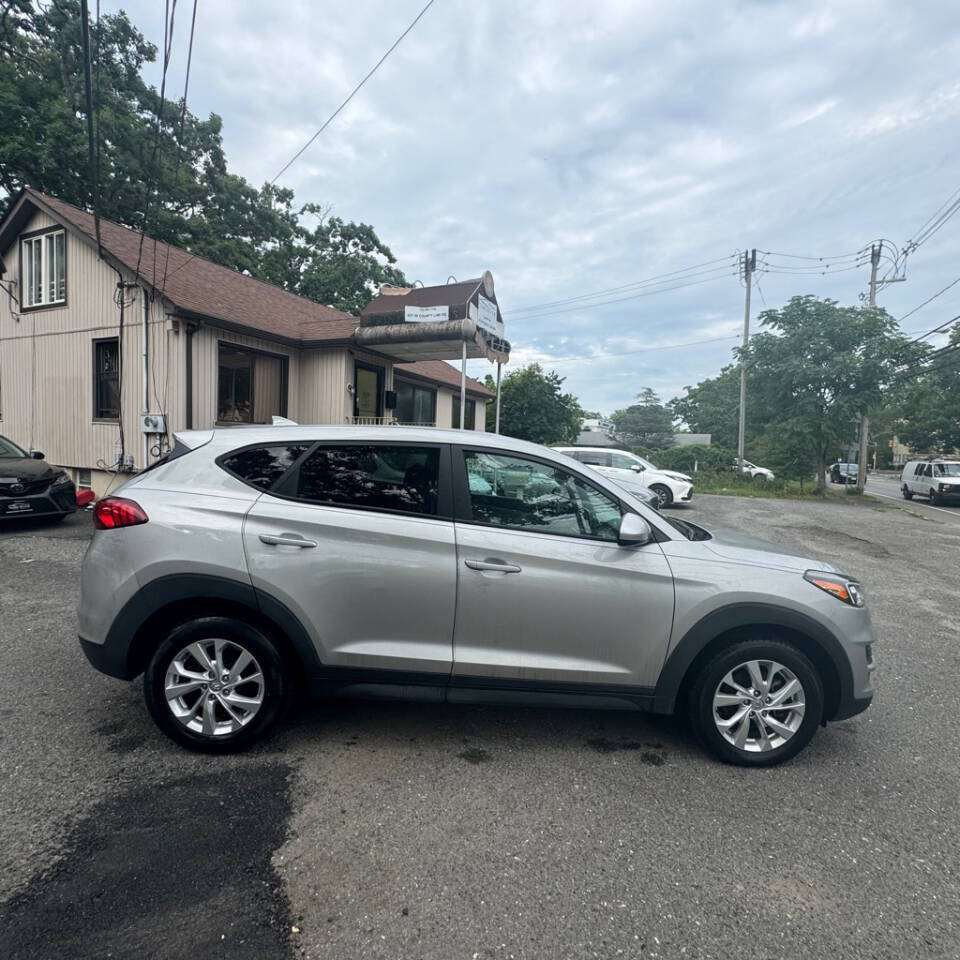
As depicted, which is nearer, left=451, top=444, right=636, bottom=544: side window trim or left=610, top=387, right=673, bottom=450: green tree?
left=451, top=444, right=636, bottom=544: side window trim

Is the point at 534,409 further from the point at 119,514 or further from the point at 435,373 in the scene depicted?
the point at 119,514

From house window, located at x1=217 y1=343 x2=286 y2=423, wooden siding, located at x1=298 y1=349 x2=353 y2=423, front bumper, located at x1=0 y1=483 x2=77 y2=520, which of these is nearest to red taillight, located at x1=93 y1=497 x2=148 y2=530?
front bumper, located at x1=0 y1=483 x2=77 y2=520

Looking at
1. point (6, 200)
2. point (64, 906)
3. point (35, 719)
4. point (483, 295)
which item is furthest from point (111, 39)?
point (64, 906)

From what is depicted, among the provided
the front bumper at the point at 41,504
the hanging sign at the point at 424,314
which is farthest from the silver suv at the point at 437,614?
the hanging sign at the point at 424,314

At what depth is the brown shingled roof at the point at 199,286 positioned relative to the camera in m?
10.3

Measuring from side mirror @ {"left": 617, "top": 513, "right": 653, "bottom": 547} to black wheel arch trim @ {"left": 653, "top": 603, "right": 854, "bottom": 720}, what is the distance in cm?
51

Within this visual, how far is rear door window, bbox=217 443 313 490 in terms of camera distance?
295 centimetres

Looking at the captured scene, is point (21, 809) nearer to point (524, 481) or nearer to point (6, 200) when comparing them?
point (524, 481)

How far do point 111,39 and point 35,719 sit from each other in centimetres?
2463

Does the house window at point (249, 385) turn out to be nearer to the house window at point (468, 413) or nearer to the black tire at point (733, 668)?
the house window at point (468, 413)

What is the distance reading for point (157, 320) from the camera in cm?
1018

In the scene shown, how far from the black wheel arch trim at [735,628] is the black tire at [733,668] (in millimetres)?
89

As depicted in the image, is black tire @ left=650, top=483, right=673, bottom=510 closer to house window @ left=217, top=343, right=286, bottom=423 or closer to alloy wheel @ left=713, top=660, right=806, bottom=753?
house window @ left=217, top=343, right=286, bottom=423

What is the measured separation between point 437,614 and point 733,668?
5.00 feet
